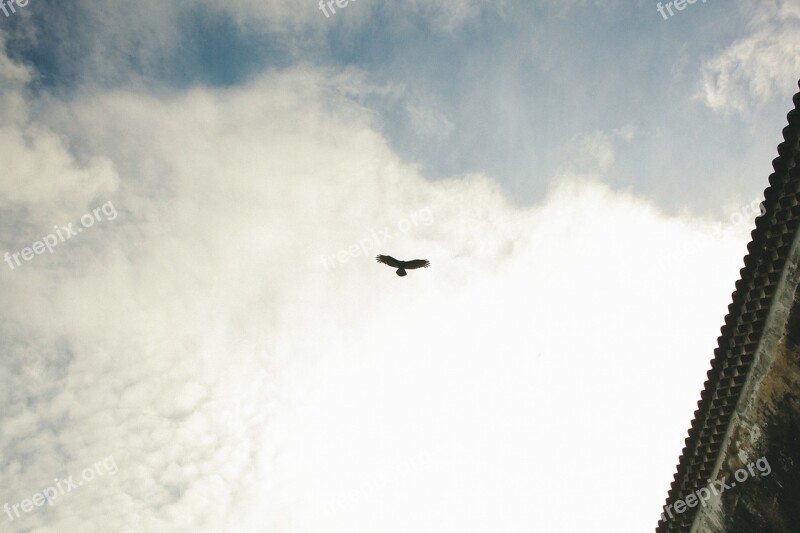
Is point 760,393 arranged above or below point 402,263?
below

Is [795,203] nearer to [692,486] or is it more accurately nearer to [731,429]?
[731,429]

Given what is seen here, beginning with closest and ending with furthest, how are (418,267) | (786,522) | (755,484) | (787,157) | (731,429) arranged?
(787,157) < (786,522) < (755,484) < (731,429) < (418,267)

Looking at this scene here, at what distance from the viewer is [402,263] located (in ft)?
45.7

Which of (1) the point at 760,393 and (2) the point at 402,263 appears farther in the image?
(2) the point at 402,263

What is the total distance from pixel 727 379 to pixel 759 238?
10.4ft

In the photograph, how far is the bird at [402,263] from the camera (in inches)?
547

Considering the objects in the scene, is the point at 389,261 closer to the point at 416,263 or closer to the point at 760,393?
the point at 416,263

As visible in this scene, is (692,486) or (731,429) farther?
(692,486)

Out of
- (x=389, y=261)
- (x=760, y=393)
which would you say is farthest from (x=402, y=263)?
(x=760, y=393)

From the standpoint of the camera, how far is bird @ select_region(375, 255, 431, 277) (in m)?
13.9

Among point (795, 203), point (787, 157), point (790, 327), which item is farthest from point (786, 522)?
point (787, 157)

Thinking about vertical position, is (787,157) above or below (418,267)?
below

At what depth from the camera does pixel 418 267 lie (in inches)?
547

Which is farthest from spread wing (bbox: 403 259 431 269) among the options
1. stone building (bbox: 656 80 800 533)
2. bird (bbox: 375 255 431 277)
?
stone building (bbox: 656 80 800 533)
